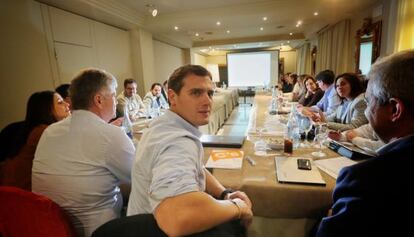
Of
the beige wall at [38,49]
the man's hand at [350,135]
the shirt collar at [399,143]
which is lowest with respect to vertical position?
the man's hand at [350,135]

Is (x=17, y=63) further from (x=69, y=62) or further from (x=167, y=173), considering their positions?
(x=167, y=173)

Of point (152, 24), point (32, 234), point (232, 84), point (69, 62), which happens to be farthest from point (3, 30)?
point (232, 84)

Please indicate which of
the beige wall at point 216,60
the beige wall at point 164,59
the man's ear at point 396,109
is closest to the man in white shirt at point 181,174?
the man's ear at point 396,109

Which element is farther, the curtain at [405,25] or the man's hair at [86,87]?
the curtain at [405,25]

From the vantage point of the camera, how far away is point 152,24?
5.06 m

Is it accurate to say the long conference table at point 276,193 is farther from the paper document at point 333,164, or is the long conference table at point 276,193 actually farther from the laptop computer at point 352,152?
the laptop computer at point 352,152

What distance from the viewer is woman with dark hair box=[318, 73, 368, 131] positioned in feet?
6.49

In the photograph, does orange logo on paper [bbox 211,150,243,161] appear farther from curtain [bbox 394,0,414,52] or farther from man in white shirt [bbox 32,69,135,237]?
curtain [bbox 394,0,414,52]

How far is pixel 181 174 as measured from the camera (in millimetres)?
630

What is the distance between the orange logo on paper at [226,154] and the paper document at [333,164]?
44 cm

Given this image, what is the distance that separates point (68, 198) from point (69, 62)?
3.54 m

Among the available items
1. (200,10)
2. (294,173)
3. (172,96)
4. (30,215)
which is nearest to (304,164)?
(294,173)

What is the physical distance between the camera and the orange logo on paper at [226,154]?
1.34 m

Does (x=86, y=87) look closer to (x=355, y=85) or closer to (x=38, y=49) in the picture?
(x=355, y=85)
